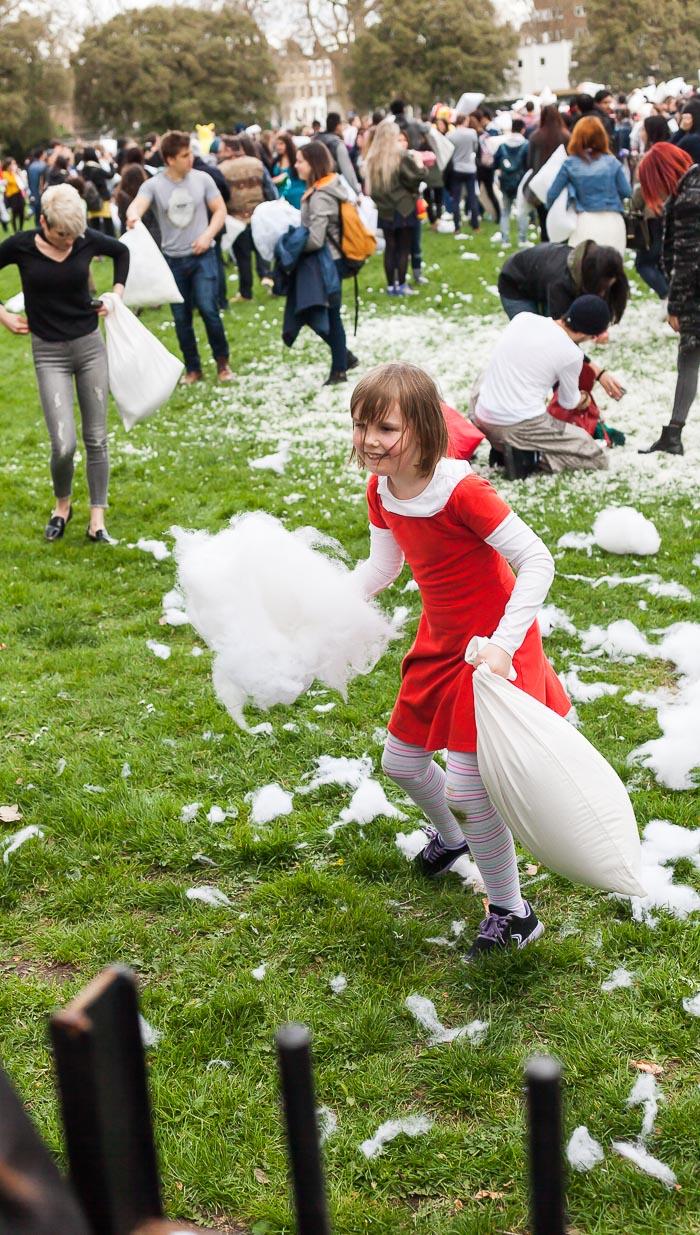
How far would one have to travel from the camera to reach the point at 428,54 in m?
61.3

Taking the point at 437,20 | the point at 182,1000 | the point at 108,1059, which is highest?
the point at 437,20

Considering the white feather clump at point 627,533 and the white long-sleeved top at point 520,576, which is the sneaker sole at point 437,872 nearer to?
the white long-sleeved top at point 520,576

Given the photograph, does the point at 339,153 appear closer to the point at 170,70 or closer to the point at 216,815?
the point at 216,815

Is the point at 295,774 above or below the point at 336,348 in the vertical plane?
below

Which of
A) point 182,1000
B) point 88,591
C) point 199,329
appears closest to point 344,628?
point 182,1000

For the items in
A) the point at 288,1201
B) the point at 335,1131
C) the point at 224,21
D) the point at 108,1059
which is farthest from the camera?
the point at 224,21

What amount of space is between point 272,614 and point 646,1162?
166 centimetres

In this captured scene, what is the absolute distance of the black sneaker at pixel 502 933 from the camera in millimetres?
3176

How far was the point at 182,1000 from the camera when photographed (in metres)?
3.15

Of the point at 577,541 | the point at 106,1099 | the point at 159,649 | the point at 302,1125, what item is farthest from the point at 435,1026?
the point at 577,541

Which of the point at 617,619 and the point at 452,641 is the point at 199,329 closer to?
the point at 617,619

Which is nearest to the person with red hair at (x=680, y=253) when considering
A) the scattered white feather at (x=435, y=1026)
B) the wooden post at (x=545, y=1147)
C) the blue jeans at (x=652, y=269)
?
the blue jeans at (x=652, y=269)

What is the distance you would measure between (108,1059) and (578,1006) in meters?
2.41

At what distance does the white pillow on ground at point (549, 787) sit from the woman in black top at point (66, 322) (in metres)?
4.47
